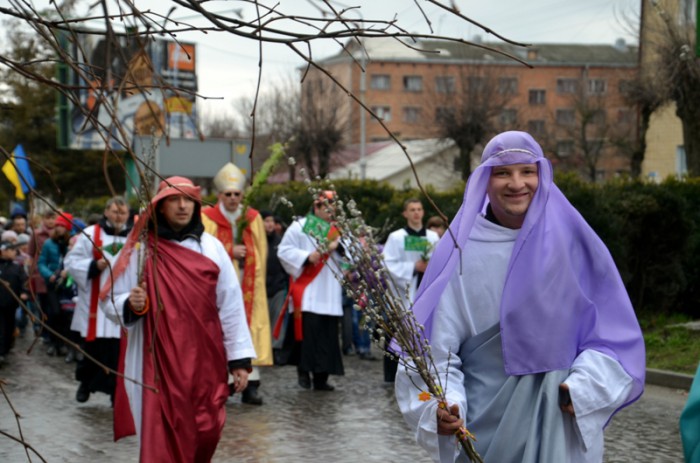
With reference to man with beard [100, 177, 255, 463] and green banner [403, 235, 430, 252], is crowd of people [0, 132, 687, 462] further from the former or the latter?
green banner [403, 235, 430, 252]

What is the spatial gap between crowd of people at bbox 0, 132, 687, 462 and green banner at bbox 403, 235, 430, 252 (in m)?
2.38

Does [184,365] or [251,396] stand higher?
[184,365]

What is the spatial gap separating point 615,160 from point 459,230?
81691 mm

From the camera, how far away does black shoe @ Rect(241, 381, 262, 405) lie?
39.8ft

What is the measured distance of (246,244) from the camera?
1251 cm

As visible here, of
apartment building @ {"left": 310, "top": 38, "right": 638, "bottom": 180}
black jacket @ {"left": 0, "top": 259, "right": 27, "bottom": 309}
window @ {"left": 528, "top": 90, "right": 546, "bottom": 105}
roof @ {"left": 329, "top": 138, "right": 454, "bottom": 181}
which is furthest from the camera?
window @ {"left": 528, "top": 90, "right": 546, "bottom": 105}

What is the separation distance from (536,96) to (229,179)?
7886cm

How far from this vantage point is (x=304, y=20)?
2.96 m

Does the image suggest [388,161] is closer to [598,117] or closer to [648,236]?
[598,117]

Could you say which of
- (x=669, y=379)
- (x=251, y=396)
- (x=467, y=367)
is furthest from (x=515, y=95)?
(x=467, y=367)

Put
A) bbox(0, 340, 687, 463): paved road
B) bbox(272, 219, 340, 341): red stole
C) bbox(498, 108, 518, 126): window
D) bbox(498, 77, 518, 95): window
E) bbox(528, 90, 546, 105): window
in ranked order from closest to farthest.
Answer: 1. bbox(0, 340, 687, 463): paved road
2. bbox(272, 219, 340, 341): red stole
3. bbox(498, 108, 518, 126): window
4. bbox(498, 77, 518, 95): window
5. bbox(528, 90, 546, 105): window

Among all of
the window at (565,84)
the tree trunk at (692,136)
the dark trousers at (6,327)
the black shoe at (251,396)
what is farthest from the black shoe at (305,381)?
the window at (565,84)

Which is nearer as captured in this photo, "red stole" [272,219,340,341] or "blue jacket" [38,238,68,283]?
"red stole" [272,219,340,341]

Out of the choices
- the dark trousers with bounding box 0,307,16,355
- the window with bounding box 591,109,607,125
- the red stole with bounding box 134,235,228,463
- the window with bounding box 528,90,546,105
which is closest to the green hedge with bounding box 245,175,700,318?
the dark trousers with bounding box 0,307,16,355
